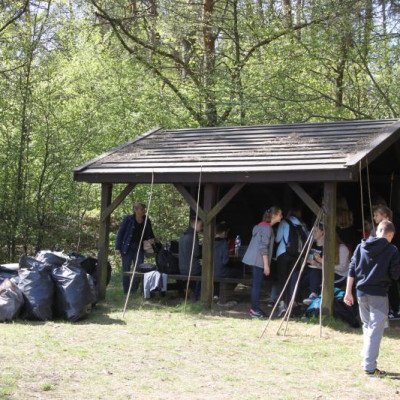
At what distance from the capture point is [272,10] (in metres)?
21.6

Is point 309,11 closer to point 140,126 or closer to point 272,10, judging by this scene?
point 272,10

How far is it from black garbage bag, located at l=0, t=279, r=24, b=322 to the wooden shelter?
2.69m

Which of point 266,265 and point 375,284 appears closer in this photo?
point 375,284

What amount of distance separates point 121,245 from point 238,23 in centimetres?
1173

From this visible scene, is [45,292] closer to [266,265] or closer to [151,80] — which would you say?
[266,265]

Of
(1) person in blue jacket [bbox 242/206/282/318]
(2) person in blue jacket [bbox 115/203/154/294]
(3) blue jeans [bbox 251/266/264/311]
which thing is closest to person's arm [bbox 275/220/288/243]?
(1) person in blue jacket [bbox 242/206/282/318]

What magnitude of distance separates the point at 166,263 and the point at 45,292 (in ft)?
9.98

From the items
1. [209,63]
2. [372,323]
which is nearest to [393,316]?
[372,323]

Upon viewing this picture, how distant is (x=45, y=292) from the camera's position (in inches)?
369

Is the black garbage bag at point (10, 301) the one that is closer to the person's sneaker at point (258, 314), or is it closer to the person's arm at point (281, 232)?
the person's sneaker at point (258, 314)

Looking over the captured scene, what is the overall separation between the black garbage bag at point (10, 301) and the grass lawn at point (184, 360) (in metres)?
0.19

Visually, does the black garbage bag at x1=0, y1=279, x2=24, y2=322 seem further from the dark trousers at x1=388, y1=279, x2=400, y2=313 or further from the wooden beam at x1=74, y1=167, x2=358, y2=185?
the dark trousers at x1=388, y1=279, x2=400, y2=313

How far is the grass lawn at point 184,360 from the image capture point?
583cm

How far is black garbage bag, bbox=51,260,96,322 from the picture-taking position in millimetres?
9430
